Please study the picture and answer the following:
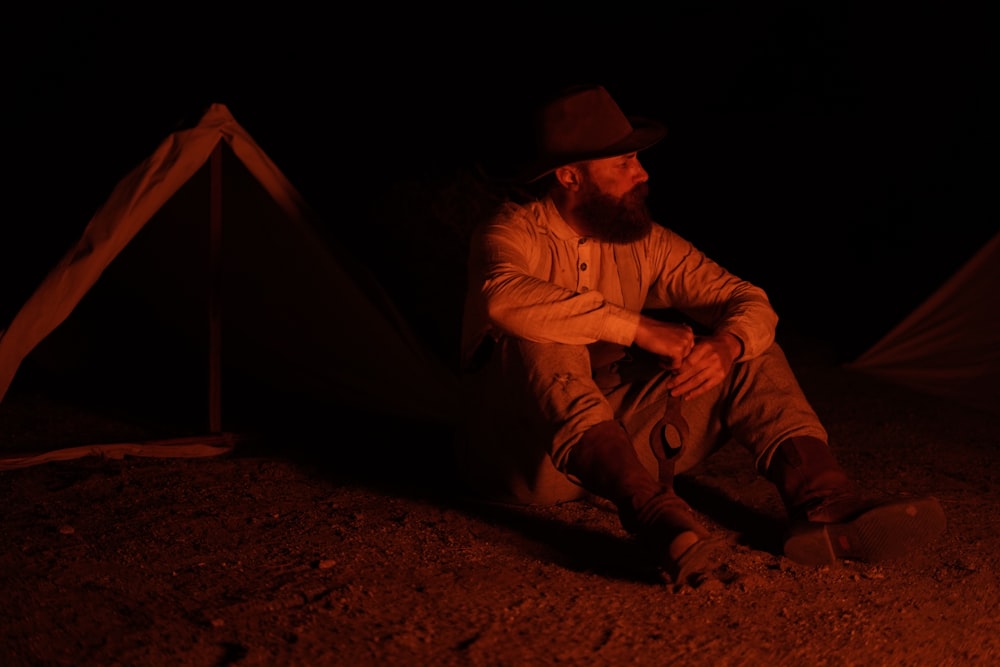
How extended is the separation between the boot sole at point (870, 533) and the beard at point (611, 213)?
35.8 inches

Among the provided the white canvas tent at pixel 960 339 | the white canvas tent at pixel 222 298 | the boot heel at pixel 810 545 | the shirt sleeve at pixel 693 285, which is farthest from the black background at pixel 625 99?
the boot heel at pixel 810 545

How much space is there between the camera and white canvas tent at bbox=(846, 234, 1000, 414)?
14.8 feet

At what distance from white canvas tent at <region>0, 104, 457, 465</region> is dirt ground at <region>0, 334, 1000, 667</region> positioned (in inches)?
16.8

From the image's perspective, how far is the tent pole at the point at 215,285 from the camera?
3.41m

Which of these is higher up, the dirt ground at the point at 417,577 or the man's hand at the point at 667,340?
the man's hand at the point at 667,340

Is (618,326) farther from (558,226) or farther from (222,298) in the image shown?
(222,298)

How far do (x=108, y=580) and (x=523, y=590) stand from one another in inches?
35.4

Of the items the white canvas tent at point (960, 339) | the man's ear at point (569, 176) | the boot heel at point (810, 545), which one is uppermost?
the man's ear at point (569, 176)

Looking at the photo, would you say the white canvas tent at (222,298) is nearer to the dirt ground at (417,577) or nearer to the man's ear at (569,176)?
the dirt ground at (417,577)

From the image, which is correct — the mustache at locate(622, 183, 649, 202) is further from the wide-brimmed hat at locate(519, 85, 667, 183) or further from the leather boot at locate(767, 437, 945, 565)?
the leather boot at locate(767, 437, 945, 565)

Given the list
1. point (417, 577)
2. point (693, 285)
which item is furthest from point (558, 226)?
point (417, 577)

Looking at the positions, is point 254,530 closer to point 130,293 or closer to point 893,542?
point 893,542

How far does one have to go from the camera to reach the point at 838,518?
8.14 ft

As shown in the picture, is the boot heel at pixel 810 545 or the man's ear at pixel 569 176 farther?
the man's ear at pixel 569 176
